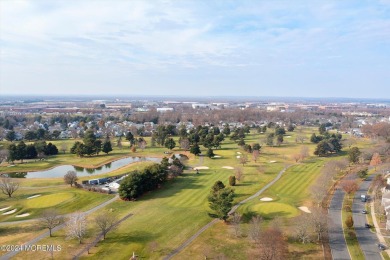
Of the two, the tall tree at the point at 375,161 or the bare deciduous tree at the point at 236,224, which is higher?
the tall tree at the point at 375,161

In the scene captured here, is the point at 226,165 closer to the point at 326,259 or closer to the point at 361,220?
the point at 361,220

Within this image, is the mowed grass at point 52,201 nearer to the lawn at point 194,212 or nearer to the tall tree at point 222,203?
the lawn at point 194,212

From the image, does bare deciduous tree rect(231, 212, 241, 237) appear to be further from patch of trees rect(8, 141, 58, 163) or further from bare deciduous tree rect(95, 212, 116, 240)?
patch of trees rect(8, 141, 58, 163)

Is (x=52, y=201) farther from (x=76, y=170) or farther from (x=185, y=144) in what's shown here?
(x=185, y=144)

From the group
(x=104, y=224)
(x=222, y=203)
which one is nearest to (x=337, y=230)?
(x=222, y=203)

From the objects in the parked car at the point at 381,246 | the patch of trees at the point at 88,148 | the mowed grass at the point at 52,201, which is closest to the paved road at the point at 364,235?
the parked car at the point at 381,246

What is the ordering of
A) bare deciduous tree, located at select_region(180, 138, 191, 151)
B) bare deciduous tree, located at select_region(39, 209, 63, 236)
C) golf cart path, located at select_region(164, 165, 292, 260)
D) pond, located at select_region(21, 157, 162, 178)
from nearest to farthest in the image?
golf cart path, located at select_region(164, 165, 292, 260) → bare deciduous tree, located at select_region(39, 209, 63, 236) → pond, located at select_region(21, 157, 162, 178) → bare deciduous tree, located at select_region(180, 138, 191, 151)

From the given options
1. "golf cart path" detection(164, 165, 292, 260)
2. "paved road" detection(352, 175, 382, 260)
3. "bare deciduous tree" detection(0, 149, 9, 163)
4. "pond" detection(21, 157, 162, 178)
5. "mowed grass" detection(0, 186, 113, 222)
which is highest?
"bare deciduous tree" detection(0, 149, 9, 163)

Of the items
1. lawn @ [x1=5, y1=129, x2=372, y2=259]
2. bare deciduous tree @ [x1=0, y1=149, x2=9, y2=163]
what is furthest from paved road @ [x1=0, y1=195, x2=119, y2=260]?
bare deciduous tree @ [x1=0, y1=149, x2=9, y2=163]
